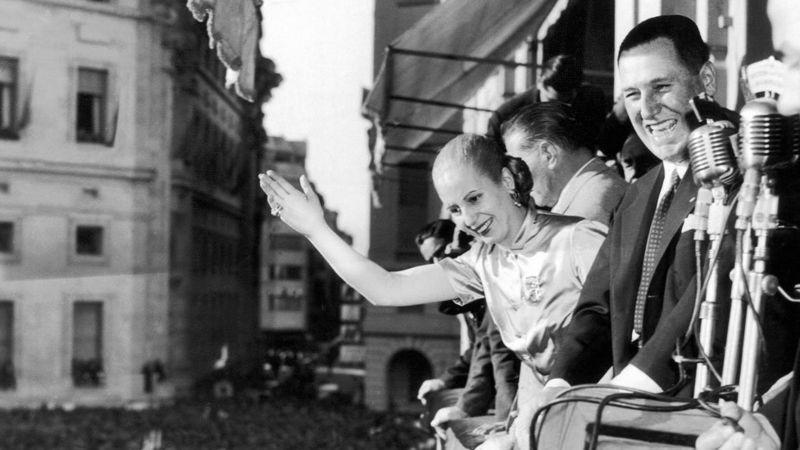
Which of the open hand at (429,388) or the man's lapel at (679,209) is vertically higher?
the man's lapel at (679,209)

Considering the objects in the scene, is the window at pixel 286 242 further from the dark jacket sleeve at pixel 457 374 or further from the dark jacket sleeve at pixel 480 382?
the dark jacket sleeve at pixel 480 382

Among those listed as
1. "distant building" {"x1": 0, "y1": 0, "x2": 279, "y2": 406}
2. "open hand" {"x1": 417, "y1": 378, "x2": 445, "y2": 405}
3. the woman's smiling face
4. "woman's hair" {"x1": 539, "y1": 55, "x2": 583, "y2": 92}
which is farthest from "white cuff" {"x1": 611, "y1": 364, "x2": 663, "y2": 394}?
"distant building" {"x1": 0, "y1": 0, "x2": 279, "y2": 406}

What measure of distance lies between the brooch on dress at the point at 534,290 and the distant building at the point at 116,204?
20.6 m

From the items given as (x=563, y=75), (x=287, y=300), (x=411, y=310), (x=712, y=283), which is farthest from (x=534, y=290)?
(x=411, y=310)

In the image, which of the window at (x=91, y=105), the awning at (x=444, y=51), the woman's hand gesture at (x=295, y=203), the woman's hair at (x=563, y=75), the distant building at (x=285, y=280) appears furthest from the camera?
the window at (x=91, y=105)

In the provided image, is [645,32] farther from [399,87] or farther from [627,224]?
[399,87]

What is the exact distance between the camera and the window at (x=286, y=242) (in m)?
18.9

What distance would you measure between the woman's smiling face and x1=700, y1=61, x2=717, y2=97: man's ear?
0.43m

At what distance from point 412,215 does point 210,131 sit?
5785 mm

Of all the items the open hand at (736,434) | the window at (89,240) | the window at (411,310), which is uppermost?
the window at (89,240)

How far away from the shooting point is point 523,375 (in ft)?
7.79

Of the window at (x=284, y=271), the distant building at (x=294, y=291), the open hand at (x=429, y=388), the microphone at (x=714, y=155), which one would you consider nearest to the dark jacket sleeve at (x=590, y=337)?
the microphone at (x=714, y=155)

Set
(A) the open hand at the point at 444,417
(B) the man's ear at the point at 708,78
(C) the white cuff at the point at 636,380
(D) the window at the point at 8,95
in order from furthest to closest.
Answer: (D) the window at the point at 8,95, (A) the open hand at the point at 444,417, (B) the man's ear at the point at 708,78, (C) the white cuff at the point at 636,380

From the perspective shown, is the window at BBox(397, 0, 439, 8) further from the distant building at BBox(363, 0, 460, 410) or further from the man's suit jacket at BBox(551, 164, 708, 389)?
the man's suit jacket at BBox(551, 164, 708, 389)
